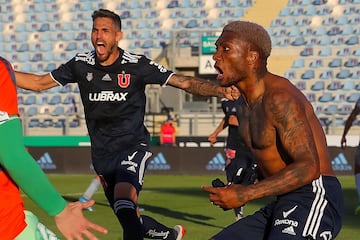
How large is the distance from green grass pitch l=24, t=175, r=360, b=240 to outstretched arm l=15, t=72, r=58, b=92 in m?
2.86

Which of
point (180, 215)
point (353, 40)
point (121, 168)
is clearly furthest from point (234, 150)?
point (353, 40)

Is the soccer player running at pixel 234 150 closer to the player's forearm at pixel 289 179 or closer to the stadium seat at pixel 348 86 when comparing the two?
the player's forearm at pixel 289 179

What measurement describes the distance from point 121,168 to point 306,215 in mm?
3649

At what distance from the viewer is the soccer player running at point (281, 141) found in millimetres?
5410

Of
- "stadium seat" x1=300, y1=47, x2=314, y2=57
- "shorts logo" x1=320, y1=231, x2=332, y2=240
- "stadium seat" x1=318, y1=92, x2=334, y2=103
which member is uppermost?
"shorts logo" x1=320, y1=231, x2=332, y2=240

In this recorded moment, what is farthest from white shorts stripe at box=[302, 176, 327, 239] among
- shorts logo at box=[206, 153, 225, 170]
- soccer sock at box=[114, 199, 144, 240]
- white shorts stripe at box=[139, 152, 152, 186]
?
shorts logo at box=[206, 153, 225, 170]

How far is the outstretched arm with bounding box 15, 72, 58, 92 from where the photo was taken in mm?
9039

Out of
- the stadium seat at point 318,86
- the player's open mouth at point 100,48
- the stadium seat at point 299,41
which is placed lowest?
the stadium seat at point 318,86

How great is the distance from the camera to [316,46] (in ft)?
116

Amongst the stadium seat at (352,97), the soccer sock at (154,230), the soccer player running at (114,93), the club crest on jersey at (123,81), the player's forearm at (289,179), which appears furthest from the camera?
the stadium seat at (352,97)

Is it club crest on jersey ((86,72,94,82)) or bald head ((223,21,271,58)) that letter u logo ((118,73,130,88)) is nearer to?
club crest on jersey ((86,72,94,82))

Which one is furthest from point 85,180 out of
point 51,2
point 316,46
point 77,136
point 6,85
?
point 6,85

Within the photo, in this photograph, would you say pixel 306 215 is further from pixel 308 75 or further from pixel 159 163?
pixel 308 75

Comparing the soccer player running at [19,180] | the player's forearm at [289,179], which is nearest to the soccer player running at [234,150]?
the player's forearm at [289,179]
